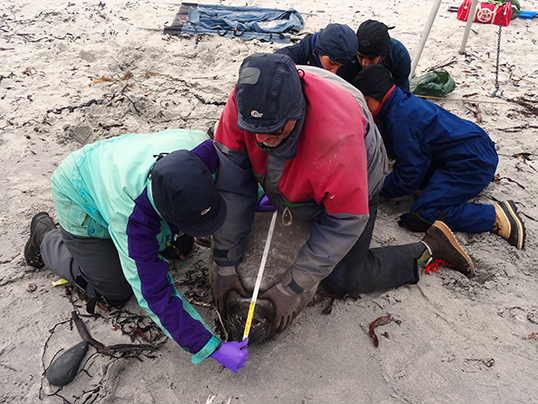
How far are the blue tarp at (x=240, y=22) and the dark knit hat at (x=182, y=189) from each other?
4.84m

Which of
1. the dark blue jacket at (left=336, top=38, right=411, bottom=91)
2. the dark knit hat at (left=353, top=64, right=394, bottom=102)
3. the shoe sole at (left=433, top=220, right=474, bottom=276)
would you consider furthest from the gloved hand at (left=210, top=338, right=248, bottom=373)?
the dark blue jacket at (left=336, top=38, right=411, bottom=91)

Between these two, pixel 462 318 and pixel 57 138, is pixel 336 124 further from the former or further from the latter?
pixel 57 138

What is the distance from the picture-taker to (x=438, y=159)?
9.74ft

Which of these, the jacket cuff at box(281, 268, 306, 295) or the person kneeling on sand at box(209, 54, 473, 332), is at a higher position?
the person kneeling on sand at box(209, 54, 473, 332)

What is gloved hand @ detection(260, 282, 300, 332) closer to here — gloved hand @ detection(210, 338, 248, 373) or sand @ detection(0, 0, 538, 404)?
sand @ detection(0, 0, 538, 404)

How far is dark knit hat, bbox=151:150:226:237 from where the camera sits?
1460mm

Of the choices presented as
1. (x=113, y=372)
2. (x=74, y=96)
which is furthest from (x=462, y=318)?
(x=74, y=96)

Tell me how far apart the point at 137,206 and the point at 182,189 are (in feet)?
1.09

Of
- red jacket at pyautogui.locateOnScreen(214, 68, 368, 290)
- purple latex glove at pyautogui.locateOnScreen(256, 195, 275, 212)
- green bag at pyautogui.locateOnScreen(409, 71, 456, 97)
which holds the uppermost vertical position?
red jacket at pyautogui.locateOnScreen(214, 68, 368, 290)

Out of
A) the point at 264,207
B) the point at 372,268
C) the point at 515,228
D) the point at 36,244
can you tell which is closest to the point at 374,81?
the point at 264,207

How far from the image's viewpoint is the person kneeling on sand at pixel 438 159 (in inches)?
110

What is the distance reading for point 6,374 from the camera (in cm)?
199

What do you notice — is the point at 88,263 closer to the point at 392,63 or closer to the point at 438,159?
the point at 438,159

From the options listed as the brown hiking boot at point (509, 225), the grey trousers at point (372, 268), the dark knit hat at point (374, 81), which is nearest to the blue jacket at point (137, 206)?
the grey trousers at point (372, 268)
